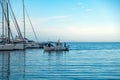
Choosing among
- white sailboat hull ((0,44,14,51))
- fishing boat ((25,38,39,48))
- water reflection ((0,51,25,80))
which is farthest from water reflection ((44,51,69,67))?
fishing boat ((25,38,39,48))

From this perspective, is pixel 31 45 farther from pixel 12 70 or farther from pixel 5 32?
pixel 12 70

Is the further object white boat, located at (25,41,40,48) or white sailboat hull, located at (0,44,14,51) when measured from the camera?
white boat, located at (25,41,40,48)

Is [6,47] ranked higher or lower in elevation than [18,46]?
lower

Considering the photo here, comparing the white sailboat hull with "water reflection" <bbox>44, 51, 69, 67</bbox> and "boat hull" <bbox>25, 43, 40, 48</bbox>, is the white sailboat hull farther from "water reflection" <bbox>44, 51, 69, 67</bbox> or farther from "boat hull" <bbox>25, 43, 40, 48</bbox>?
"boat hull" <bbox>25, 43, 40, 48</bbox>

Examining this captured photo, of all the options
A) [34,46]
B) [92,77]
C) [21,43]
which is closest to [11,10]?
[21,43]

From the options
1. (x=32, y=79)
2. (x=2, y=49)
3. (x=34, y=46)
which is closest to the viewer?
(x=32, y=79)

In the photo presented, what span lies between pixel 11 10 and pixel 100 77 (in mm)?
62099

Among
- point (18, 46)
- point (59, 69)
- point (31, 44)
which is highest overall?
point (31, 44)

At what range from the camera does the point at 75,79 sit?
25750mm

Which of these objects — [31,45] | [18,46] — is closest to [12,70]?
[18,46]

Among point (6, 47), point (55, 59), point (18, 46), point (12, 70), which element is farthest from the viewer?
point (18, 46)

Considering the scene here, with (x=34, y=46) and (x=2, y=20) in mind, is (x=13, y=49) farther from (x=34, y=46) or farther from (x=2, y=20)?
(x=34, y=46)

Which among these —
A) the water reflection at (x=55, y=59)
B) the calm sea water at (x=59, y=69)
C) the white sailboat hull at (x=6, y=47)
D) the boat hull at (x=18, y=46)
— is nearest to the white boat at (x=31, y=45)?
the boat hull at (x=18, y=46)

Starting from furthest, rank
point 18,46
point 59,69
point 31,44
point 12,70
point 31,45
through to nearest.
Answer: point 31,44 < point 31,45 < point 18,46 < point 59,69 < point 12,70
